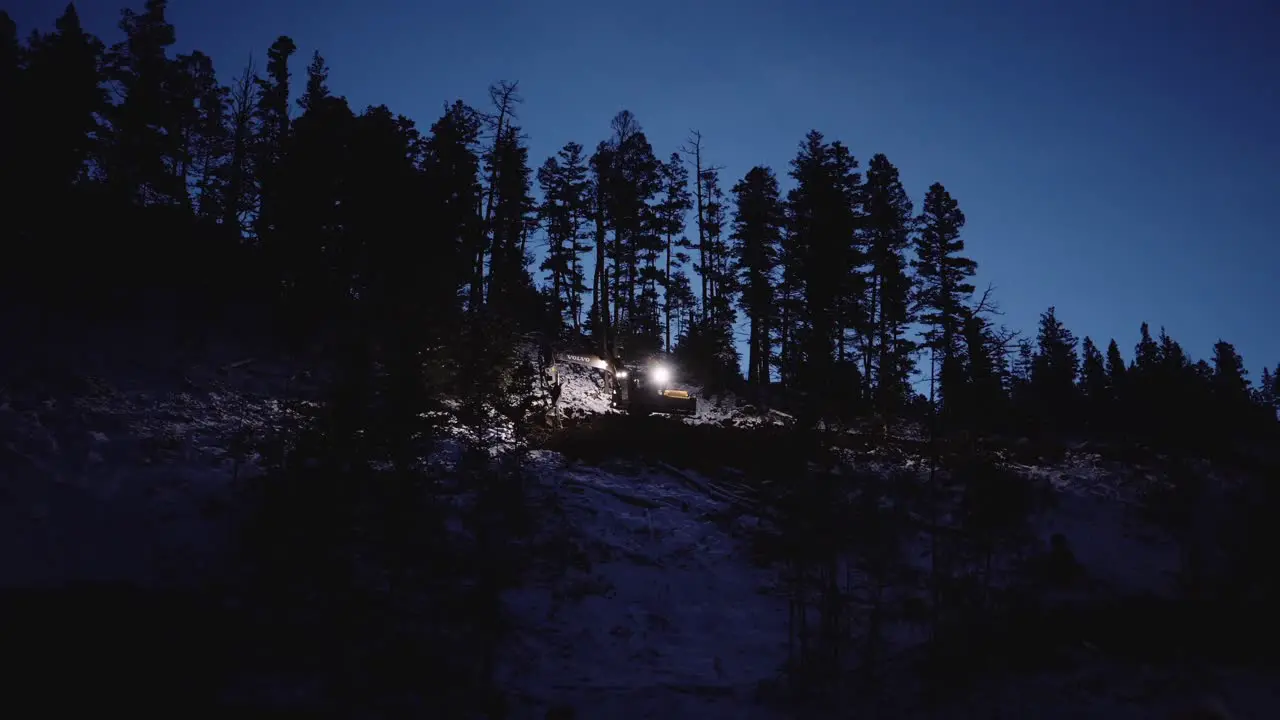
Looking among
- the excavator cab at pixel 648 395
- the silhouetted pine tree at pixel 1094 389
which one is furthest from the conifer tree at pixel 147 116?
the silhouetted pine tree at pixel 1094 389

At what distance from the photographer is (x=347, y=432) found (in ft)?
40.6

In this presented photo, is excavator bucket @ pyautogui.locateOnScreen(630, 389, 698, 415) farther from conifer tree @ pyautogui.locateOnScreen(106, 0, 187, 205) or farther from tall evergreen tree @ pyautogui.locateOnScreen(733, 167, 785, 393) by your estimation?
conifer tree @ pyautogui.locateOnScreen(106, 0, 187, 205)

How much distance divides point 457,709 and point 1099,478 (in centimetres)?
2228

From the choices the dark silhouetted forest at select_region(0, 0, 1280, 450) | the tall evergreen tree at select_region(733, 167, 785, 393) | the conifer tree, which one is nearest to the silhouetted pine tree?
the dark silhouetted forest at select_region(0, 0, 1280, 450)

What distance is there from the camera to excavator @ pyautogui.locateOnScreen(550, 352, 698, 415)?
81.8 feet

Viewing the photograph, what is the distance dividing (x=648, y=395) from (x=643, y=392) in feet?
0.74

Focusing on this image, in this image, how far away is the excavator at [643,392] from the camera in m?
24.9

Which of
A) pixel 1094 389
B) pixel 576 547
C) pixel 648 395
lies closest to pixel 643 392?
pixel 648 395

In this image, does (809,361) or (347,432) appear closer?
(347,432)

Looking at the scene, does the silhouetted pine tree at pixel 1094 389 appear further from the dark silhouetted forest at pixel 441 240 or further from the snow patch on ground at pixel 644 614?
the snow patch on ground at pixel 644 614

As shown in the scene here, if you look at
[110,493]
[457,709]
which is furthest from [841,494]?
[110,493]

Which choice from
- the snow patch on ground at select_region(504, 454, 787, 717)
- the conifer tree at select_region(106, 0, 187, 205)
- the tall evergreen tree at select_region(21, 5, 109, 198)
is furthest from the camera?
the conifer tree at select_region(106, 0, 187, 205)

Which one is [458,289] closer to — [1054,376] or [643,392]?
[643,392]

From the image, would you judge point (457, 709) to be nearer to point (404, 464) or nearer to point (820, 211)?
point (404, 464)
